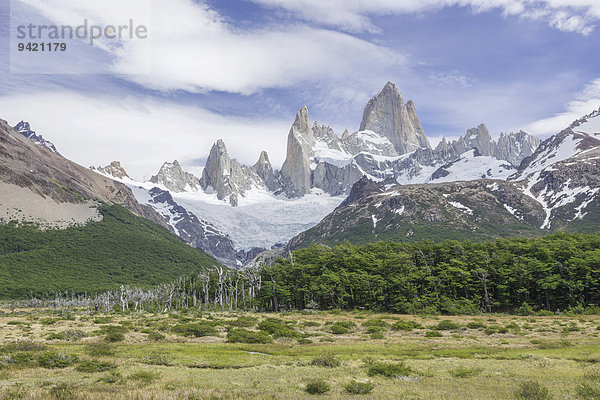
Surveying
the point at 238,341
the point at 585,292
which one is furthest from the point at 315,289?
the point at 585,292

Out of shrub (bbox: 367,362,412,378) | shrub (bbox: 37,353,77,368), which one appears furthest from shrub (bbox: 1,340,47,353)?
shrub (bbox: 367,362,412,378)

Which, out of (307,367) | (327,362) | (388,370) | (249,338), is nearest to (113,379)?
(307,367)

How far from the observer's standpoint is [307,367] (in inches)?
1021

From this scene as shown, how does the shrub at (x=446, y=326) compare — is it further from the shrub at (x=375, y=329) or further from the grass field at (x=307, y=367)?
the shrub at (x=375, y=329)

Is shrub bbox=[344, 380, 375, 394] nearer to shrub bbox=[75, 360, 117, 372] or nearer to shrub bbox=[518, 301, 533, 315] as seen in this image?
shrub bbox=[75, 360, 117, 372]

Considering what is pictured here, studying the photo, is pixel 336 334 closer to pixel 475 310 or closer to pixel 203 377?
pixel 203 377

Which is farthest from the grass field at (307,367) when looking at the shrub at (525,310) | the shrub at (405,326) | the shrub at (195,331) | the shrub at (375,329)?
the shrub at (525,310)

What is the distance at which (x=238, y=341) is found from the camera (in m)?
41.8

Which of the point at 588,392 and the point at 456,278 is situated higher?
the point at 588,392

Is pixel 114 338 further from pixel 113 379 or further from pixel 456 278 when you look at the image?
pixel 456 278

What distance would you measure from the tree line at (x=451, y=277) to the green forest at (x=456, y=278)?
0.17 meters

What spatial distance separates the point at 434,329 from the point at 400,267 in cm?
3229

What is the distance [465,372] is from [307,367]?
9.73m

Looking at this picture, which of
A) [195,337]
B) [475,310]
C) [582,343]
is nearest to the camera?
[582,343]
